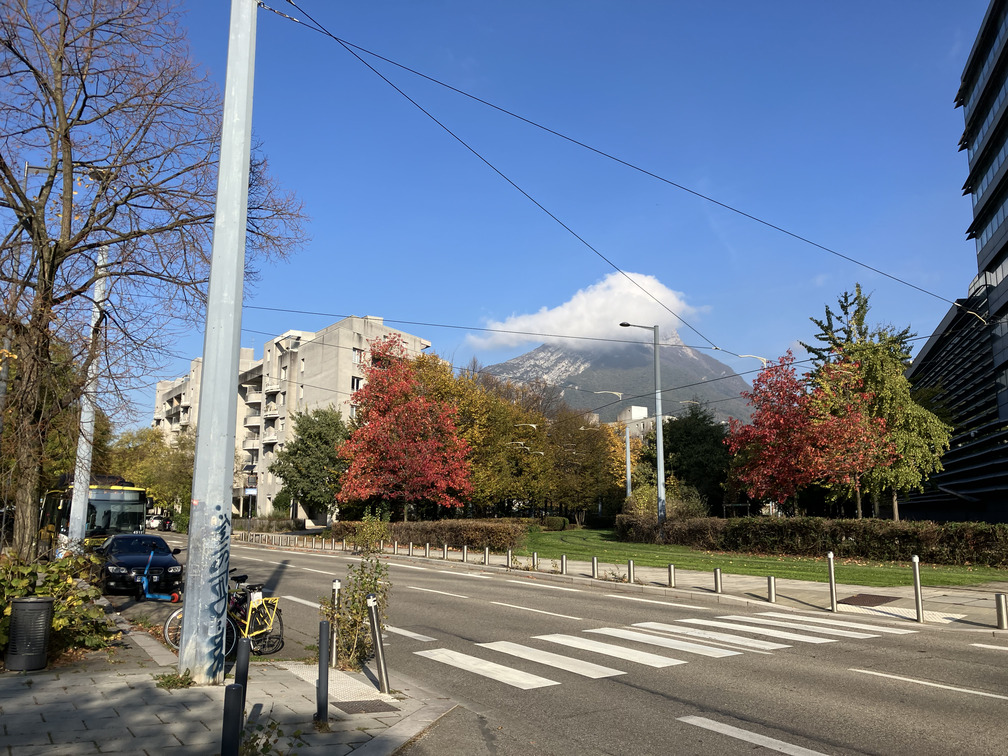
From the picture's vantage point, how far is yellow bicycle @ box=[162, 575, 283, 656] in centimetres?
928

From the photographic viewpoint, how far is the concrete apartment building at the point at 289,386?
65.1 m

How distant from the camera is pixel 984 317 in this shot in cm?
3681

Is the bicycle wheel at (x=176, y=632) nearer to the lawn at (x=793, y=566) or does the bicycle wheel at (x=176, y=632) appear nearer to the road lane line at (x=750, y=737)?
the road lane line at (x=750, y=737)

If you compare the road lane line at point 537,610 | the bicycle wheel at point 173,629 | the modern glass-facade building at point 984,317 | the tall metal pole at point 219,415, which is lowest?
the road lane line at point 537,610

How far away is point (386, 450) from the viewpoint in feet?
120

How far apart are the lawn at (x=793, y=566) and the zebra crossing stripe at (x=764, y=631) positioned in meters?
6.94

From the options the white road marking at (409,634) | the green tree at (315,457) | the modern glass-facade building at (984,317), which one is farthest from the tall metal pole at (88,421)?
the modern glass-facade building at (984,317)

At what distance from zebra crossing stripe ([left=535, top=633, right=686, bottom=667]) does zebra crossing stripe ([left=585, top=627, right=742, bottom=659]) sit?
600mm

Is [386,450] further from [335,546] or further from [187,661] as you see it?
[187,661]

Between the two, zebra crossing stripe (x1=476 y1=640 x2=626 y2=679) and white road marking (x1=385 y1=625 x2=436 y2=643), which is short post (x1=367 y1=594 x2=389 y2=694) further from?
white road marking (x1=385 y1=625 x2=436 y2=643)

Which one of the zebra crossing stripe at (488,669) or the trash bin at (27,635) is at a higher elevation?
the trash bin at (27,635)

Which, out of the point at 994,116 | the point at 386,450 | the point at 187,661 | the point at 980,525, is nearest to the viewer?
the point at 187,661

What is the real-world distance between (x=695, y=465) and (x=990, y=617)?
40.4 meters

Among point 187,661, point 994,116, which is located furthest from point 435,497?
point 994,116
